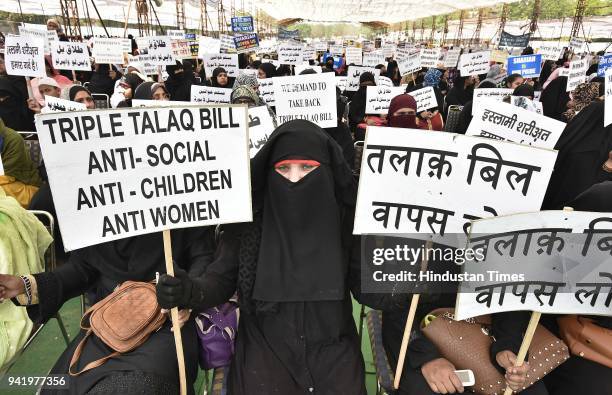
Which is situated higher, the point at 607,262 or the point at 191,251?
the point at 607,262

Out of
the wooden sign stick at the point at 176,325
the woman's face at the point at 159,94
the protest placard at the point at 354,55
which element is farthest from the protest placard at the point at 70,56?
the wooden sign stick at the point at 176,325

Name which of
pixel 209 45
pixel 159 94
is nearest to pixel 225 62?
pixel 209 45

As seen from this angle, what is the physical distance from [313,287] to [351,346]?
16.4 inches

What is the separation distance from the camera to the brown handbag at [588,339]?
1.71m

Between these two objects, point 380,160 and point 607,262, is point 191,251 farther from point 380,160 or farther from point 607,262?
point 607,262

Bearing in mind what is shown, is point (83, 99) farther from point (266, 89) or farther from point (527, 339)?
point (527, 339)

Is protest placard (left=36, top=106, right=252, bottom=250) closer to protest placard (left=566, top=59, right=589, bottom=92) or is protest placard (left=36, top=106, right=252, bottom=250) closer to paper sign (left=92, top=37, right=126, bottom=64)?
protest placard (left=566, top=59, right=589, bottom=92)

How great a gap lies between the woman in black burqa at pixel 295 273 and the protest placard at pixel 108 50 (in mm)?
7480

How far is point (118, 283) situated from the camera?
217cm

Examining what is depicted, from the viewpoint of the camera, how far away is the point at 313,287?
1866mm

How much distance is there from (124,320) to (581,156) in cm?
351

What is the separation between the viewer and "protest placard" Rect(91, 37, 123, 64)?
25.4ft

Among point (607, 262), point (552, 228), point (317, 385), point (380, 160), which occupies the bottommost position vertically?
point (317, 385)

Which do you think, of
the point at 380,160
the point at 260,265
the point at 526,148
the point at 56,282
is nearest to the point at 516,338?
Answer: the point at 526,148
